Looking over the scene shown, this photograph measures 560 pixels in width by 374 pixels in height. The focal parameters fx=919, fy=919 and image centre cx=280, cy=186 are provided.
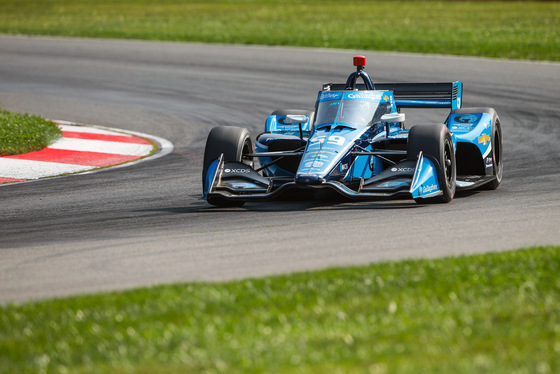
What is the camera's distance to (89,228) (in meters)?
8.20

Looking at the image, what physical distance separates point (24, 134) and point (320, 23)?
60.3ft

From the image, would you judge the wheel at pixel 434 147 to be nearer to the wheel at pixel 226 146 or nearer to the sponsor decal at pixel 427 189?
the sponsor decal at pixel 427 189

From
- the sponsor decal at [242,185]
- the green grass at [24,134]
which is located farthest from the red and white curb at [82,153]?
the sponsor decal at [242,185]

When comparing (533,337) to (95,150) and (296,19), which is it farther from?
(296,19)

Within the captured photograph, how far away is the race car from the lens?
8.70m

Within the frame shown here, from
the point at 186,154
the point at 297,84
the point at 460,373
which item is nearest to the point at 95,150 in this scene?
the point at 186,154

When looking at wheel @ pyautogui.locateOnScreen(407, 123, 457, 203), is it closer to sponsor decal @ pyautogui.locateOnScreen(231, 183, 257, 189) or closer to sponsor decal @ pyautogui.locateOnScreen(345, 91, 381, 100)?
sponsor decal @ pyautogui.locateOnScreen(345, 91, 381, 100)

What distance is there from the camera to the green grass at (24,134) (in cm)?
1259

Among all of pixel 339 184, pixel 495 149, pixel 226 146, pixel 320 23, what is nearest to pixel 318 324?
pixel 339 184

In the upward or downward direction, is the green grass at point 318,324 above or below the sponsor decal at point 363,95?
below

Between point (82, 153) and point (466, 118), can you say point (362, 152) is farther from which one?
point (82, 153)

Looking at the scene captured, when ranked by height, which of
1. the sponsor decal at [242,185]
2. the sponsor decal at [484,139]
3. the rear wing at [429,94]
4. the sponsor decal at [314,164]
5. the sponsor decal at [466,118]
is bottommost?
the sponsor decal at [242,185]

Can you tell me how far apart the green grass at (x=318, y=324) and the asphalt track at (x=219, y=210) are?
1.90 feet

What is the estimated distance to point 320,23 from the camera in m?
30.1
